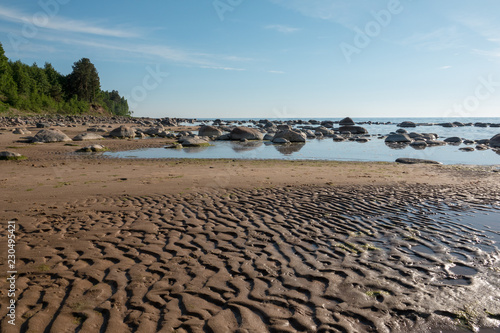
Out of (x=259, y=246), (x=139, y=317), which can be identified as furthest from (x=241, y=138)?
(x=139, y=317)

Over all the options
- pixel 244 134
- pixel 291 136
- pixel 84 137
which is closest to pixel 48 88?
pixel 84 137

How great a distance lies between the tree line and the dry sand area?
59.7 meters

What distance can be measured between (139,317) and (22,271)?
2.27 meters

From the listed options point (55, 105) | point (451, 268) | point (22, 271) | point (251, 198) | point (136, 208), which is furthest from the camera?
point (55, 105)

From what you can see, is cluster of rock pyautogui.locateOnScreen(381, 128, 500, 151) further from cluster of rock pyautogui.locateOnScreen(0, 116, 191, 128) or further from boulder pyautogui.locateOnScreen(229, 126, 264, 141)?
cluster of rock pyautogui.locateOnScreen(0, 116, 191, 128)

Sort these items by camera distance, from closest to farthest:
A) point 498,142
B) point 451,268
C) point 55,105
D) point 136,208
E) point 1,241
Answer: point 451,268 → point 1,241 → point 136,208 → point 498,142 → point 55,105

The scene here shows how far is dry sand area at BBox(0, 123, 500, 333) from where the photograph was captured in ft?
12.2

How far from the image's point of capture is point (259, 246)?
5832 millimetres

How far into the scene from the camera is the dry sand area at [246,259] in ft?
12.2

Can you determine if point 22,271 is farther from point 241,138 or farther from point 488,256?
point 241,138

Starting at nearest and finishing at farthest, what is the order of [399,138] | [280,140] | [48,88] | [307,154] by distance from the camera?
[307,154] → [280,140] → [399,138] → [48,88]

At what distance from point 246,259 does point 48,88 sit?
91008 mm

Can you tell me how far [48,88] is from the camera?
77.9m

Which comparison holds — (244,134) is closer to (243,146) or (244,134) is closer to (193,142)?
(243,146)
